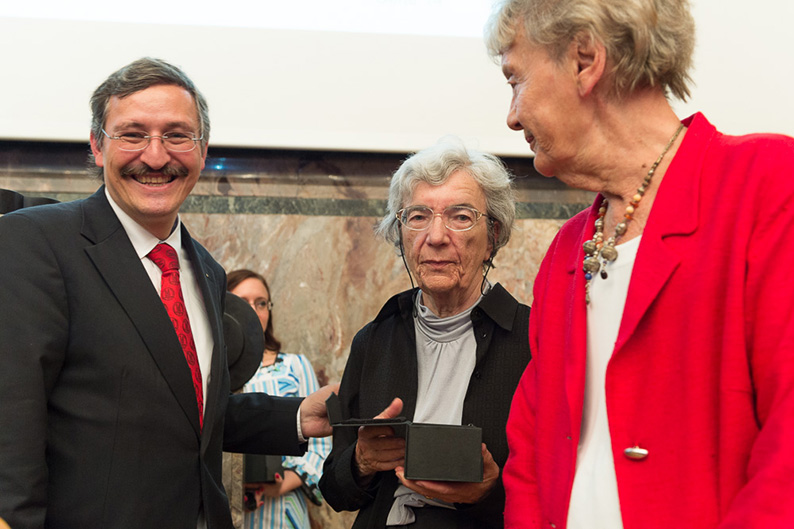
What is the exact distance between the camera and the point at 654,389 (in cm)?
139

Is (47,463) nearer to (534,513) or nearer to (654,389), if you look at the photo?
(534,513)

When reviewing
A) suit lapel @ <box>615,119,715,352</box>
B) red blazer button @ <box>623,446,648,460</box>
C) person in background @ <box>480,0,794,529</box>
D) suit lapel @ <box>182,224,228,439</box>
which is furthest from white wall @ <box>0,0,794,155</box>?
red blazer button @ <box>623,446,648,460</box>

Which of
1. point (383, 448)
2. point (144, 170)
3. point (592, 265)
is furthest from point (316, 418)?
point (592, 265)

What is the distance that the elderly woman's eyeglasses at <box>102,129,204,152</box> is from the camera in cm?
238

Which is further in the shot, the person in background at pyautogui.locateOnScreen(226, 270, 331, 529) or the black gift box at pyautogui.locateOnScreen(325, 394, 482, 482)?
the person in background at pyautogui.locateOnScreen(226, 270, 331, 529)

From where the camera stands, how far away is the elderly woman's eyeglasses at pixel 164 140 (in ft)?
7.81

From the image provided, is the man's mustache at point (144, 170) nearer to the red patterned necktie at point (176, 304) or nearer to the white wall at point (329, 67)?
the red patterned necktie at point (176, 304)

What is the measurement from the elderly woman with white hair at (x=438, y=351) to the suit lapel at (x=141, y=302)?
1.79 ft

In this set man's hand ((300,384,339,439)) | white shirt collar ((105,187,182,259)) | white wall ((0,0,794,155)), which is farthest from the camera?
white wall ((0,0,794,155))

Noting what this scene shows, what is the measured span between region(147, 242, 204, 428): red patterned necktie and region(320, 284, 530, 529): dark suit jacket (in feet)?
1.74

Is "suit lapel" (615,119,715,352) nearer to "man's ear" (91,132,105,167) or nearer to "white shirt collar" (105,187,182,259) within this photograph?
"white shirt collar" (105,187,182,259)

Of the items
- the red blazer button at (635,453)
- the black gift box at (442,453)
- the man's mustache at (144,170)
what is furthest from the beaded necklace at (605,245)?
the man's mustache at (144,170)

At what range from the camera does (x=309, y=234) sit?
14.9 ft

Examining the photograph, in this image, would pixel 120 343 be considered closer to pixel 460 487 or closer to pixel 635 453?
pixel 460 487
